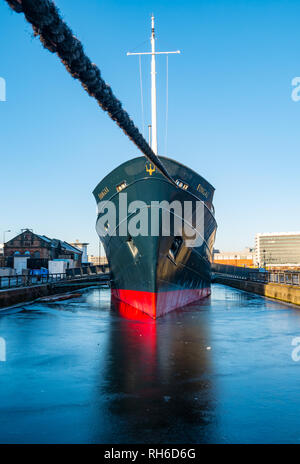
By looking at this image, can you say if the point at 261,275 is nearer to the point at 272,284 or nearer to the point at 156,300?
the point at 272,284

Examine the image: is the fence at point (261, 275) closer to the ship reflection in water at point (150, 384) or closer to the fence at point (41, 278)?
the ship reflection in water at point (150, 384)

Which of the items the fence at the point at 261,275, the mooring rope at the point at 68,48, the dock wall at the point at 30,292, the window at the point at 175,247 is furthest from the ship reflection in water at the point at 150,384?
the fence at the point at 261,275

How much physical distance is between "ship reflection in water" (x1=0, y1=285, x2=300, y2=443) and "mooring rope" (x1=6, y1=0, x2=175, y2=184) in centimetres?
406

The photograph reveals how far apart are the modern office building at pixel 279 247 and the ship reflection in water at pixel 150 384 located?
17123 centimetres

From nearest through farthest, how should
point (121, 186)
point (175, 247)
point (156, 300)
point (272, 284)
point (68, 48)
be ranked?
point (68, 48) < point (156, 300) < point (175, 247) < point (121, 186) < point (272, 284)

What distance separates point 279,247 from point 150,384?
612ft

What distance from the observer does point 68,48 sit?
2969 millimetres

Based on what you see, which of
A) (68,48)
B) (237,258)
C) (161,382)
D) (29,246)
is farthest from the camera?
(237,258)

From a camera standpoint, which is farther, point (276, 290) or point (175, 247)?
point (276, 290)

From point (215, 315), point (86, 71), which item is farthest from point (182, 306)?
point (86, 71)

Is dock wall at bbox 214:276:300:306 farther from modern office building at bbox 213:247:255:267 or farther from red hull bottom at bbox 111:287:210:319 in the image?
modern office building at bbox 213:247:255:267

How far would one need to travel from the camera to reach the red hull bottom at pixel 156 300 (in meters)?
14.8

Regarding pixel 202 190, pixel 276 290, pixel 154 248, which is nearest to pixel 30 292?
pixel 154 248
